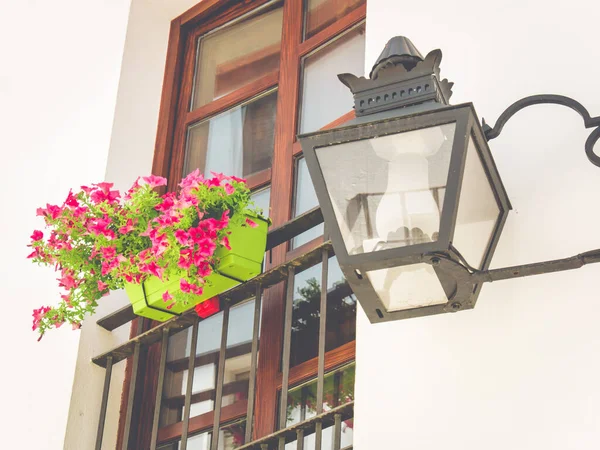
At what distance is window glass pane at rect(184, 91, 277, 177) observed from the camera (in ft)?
11.6

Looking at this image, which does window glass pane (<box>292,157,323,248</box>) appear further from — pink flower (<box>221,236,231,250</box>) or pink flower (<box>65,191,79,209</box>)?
pink flower (<box>65,191,79,209</box>)

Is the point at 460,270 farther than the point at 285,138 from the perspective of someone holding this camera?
No

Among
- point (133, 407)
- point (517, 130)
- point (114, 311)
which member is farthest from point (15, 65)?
point (517, 130)

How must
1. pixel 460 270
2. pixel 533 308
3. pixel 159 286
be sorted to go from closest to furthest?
pixel 460 270 → pixel 533 308 → pixel 159 286

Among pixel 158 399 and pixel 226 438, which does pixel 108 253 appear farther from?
pixel 226 438

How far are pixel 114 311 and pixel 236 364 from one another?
0.52m

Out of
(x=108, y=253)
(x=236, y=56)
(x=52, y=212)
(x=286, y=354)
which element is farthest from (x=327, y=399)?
(x=236, y=56)

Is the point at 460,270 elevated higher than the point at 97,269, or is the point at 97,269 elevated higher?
the point at 97,269

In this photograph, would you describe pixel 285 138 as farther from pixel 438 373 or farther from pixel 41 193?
pixel 438 373

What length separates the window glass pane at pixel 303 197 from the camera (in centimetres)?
311

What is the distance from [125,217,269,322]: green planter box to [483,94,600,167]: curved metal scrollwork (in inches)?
32.8

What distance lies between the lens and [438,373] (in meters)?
2.25

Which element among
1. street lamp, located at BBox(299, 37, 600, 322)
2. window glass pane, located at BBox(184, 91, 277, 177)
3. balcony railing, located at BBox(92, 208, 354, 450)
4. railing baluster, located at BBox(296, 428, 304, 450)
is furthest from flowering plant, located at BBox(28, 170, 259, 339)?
street lamp, located at BBox(299, 37, 600, 322)

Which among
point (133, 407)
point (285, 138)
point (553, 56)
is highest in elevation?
point (285, 138)
